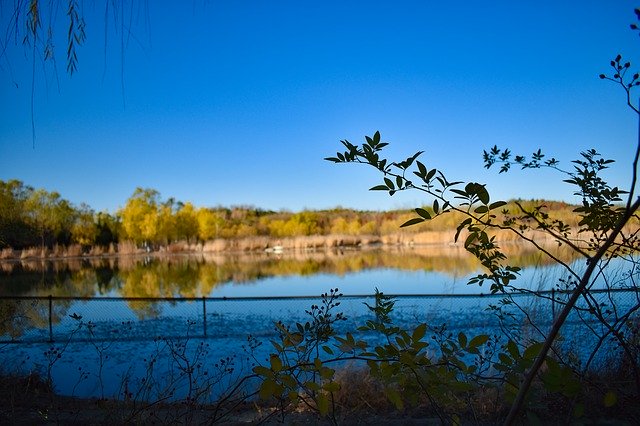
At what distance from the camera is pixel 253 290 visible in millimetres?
16297

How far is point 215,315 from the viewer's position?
10.9 metres

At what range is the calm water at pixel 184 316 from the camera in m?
6.51

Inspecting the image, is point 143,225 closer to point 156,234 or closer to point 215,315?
point 156,234

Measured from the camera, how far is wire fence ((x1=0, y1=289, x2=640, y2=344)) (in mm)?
7875

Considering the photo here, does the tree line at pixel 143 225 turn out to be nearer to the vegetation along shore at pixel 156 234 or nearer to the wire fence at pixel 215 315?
the vegetation along shore at pixel 156 234

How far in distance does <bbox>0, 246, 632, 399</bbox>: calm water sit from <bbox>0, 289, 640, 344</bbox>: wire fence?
0.03 meters

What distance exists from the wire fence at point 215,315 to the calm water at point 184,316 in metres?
0.03

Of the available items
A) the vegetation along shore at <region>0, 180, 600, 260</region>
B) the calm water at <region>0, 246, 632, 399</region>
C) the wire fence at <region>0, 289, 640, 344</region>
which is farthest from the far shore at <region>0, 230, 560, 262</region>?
the wire fence at <region>0, 289, 640, 344</region>

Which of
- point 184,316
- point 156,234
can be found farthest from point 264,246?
point 184,316

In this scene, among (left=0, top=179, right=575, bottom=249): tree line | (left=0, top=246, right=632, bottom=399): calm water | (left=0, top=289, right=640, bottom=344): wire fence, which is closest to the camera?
(left=0, top=246, right=632, bottom=399): calm water

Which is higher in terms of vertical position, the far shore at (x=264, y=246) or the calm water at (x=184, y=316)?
the far shore at (x=264, y=246)

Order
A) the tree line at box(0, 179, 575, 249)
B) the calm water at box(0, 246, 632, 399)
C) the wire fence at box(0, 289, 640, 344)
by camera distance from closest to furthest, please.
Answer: the calm water at box(0, 246, 632, 399)
the wire fence at box(0, 289, 640, 344)
the tree line at box(0, 179, 575, 249)

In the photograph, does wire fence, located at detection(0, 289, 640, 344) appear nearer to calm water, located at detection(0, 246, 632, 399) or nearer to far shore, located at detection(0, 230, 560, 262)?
calm water, located at detection(0, 246, 632, 399)

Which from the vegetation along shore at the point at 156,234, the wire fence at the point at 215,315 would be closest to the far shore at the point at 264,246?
the vegetation along shore at the point at 156,234
